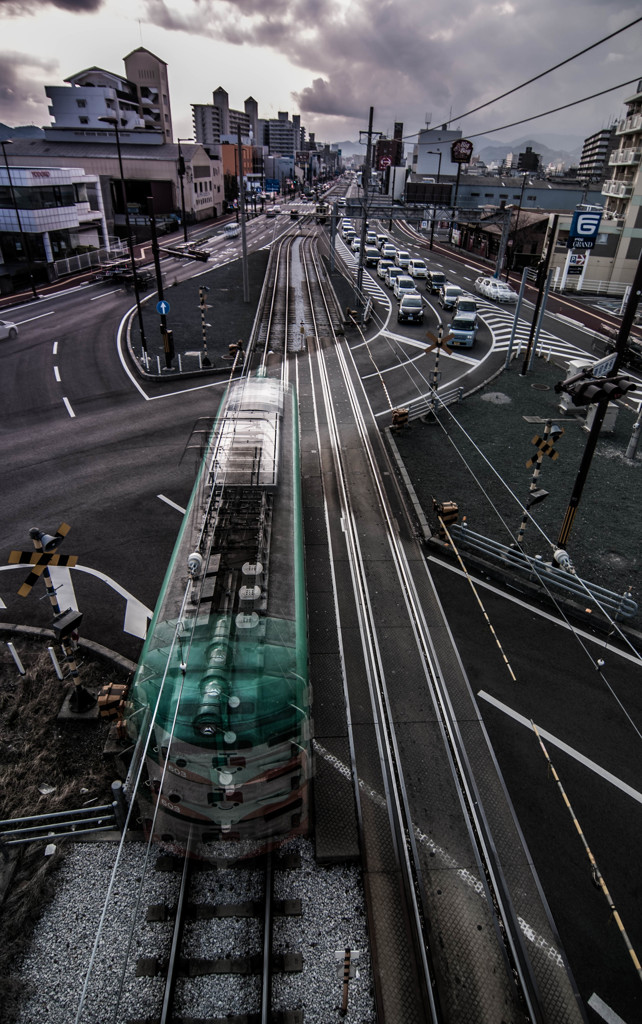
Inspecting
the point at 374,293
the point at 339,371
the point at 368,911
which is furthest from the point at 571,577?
the point at 374,293

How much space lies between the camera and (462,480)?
20.0 m

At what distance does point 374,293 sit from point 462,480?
34.1 m

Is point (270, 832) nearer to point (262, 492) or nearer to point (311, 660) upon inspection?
point (311, 660)

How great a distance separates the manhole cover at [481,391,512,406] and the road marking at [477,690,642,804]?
63.2 ft

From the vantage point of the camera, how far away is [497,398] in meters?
28.2

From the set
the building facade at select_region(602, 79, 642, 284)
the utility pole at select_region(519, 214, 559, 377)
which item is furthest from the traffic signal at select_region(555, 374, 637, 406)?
the building facade at select_region(602, 79, 642, 284)

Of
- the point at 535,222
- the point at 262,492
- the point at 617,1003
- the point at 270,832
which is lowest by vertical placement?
the point at 617,1003

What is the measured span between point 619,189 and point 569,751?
2343 inches

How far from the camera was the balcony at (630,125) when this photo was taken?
161 ft

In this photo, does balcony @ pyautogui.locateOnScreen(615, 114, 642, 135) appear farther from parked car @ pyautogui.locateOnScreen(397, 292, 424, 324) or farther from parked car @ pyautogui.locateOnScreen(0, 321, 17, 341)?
parked car @ pyautogui.locateOnScreen(0, 321, 17, 341)

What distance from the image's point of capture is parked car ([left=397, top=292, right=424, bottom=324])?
38906 mm

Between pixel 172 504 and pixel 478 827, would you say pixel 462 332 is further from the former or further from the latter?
pixel 478 827

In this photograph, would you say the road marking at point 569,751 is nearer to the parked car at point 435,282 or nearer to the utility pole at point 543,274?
the utility pole at point 543,274

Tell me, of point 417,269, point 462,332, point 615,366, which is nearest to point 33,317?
point 462,332
